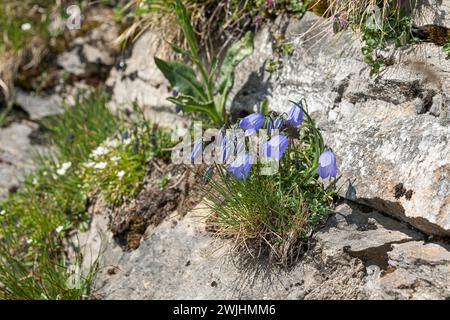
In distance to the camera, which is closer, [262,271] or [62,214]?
[262,271]

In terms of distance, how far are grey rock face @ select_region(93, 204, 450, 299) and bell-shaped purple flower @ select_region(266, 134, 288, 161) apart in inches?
19.3

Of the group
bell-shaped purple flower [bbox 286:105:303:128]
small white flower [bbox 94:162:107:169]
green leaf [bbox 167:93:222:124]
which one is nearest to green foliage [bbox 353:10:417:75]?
bell-shaped purple flower [bbox 286:105:303:128]

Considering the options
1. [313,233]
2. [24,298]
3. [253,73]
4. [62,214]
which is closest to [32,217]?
[62,214]

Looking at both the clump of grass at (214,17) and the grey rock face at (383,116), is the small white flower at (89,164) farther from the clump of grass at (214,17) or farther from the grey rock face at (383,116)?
the grey rock face at (383,116)

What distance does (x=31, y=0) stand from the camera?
6.31 meters

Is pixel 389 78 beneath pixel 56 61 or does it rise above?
above

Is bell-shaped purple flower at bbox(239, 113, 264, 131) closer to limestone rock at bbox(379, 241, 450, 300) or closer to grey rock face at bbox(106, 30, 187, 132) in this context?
limestone rock at bbox(379, 241, 450, 300)

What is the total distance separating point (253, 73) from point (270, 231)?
57.9 inches

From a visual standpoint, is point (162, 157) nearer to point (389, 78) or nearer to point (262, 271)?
point (262, 271)

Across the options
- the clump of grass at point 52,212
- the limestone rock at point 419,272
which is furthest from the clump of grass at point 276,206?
the clump of grass at point 52,212

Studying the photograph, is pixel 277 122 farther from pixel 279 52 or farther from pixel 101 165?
pixel 101 165

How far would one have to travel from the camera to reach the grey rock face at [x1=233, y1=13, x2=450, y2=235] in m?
3.22

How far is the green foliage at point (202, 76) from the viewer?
433cm

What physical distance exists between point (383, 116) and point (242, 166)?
0.91 m
